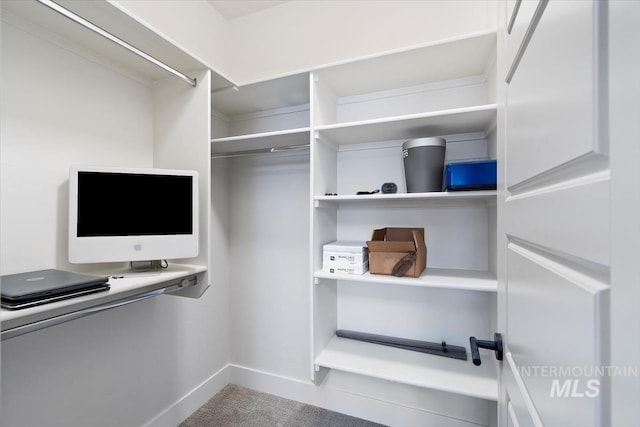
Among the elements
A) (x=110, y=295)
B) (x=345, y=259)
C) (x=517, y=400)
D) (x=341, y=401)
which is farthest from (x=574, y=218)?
(x=341, y=401)

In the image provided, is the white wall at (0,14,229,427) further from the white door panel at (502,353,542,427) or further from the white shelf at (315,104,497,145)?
the white door panel at (502,353,542,427)

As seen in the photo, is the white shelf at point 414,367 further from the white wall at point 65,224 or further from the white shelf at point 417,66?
the white shelf at point 417,66

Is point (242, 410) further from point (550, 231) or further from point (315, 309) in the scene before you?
point (550, 231)

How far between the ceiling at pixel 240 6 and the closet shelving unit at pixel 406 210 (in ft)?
3.41

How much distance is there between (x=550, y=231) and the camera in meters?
0.45

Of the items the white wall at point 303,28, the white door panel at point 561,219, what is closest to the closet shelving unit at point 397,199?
the white wall at point 303,28

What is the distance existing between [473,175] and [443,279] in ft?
1.79

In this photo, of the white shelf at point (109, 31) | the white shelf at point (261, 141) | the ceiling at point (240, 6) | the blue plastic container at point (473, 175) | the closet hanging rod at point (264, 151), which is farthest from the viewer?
the ceiling at point (240, 6)

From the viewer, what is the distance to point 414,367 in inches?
57.5

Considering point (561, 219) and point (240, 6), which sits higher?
point (240, 6)

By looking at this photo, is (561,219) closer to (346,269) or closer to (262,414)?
(346,269)

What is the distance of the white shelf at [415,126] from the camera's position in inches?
50.3

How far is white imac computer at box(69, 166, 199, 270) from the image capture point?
45.0 inches

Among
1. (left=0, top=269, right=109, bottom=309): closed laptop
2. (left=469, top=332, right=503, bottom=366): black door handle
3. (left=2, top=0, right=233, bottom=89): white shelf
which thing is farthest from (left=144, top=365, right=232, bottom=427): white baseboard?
(left=2, top=0, right=233, bottom=89): white shelf
